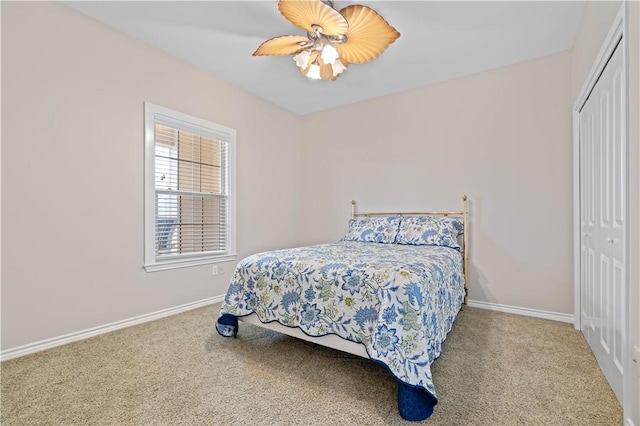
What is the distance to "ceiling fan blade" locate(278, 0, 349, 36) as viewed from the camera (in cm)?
173

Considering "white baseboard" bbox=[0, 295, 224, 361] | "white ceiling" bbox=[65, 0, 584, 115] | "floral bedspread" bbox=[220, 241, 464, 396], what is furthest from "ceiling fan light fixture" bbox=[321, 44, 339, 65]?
"white baseboard" bbox=[0, 295, 224, 361]

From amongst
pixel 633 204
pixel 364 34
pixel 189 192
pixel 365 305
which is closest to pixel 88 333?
pixel 189 192

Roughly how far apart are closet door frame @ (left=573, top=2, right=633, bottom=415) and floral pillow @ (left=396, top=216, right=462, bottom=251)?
0.93 m

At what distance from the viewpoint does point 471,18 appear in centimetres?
233

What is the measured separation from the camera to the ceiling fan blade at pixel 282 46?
210 cm

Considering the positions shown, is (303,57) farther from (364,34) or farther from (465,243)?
(465,243)

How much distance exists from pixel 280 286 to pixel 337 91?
270 centimetres

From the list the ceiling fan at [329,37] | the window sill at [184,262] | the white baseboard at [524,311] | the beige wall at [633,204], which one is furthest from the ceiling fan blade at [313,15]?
the white baseboard at [524,311]

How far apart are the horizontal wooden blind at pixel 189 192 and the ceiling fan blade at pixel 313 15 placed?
179cm

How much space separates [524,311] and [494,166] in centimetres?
148

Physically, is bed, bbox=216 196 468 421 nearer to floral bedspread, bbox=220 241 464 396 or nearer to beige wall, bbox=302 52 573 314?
floral bedspread, bbox=220 241 464 396

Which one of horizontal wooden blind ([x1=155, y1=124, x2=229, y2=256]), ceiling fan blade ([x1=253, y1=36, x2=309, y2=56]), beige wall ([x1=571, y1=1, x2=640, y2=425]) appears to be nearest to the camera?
beige wall ([x1=571, y1=1, x2=640, y2=425])

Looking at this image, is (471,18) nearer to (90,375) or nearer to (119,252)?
(119,252)

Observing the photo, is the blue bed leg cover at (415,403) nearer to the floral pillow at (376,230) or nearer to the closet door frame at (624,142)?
the closet door frame at (624,142)
